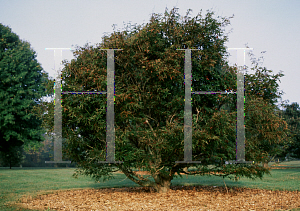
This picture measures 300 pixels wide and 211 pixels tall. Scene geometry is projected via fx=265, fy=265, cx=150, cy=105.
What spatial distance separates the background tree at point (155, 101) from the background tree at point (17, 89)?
14.0 m

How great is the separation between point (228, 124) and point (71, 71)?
6.19 metres

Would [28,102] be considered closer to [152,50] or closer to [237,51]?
[152,50]

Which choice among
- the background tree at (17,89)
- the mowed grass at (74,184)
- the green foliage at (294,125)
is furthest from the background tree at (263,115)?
the background tree at (17,89)

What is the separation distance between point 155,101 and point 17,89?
17.8m

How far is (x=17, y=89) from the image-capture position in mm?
23391

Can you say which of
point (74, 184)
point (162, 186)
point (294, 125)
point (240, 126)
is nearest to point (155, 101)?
point (240, 126)

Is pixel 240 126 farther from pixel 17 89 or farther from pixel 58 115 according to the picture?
pixel 17 89

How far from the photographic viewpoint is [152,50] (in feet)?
33.7

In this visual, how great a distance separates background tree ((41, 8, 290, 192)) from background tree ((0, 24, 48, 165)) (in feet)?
45.8

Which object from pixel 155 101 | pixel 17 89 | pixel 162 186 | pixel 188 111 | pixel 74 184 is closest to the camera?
pixel 188 111

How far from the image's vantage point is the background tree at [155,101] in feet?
30.4

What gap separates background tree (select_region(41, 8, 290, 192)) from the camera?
30.4 ft

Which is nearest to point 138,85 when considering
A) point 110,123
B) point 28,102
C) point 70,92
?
point 110,123

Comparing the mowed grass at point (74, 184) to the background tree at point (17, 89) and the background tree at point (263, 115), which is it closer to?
the background tree at point (263, 115)
